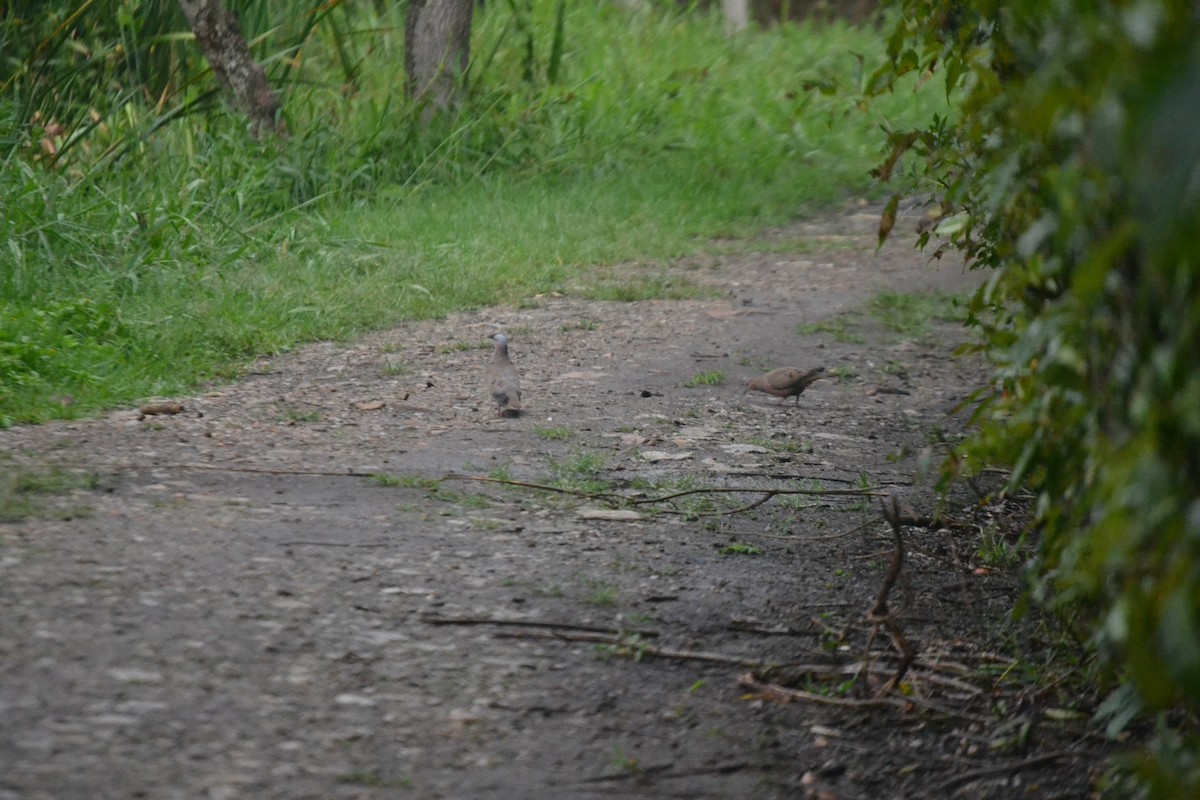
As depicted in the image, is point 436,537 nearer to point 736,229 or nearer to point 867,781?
point 867,781

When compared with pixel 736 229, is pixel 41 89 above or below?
above

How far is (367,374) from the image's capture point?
5.48 metres

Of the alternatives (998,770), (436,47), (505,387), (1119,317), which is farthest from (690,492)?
(436,47)

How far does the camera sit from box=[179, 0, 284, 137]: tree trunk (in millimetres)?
7898

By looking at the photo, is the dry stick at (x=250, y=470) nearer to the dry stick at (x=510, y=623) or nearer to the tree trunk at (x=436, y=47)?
the dry stick at (x=510, y=623)

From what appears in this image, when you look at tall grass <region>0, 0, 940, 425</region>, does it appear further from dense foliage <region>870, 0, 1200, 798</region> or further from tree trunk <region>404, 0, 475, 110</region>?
dense foliage <region>870, 0, 1200, 798</region>

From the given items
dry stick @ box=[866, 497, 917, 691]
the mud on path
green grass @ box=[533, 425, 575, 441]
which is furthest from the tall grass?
dry stick @ box=[866, 497, 917, 691]

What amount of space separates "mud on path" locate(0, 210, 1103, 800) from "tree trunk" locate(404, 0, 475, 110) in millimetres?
4667

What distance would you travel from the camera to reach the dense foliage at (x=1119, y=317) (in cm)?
136

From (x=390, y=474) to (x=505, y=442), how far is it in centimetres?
57

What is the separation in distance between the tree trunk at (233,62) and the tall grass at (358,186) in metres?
0.18

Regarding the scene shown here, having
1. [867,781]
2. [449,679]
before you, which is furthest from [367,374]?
[867,781]

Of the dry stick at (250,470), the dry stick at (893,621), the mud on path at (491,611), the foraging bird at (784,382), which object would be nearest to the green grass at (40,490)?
the mud on path at (491,611)

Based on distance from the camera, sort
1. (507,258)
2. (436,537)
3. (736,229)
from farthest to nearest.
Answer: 1. (736,229)
2. (507,258)
3. (436,537)
